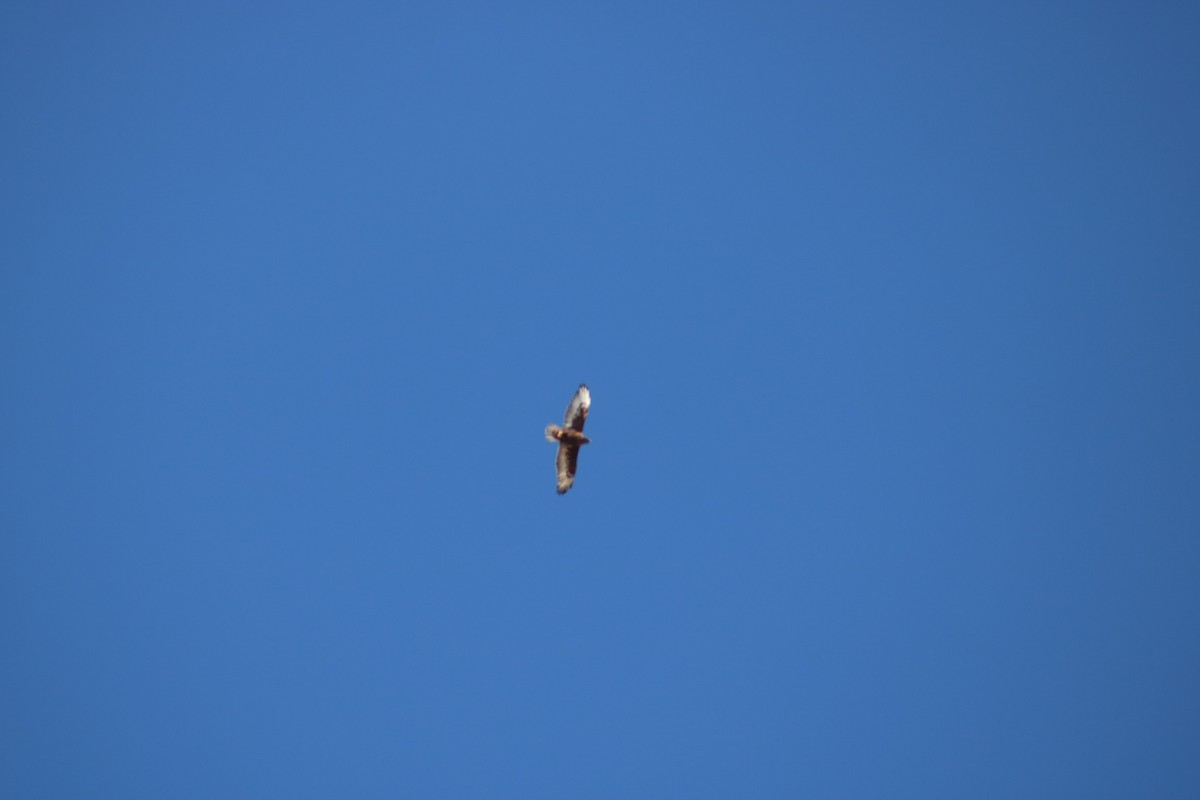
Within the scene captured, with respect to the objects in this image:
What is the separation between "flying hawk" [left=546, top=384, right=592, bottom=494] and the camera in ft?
84.5

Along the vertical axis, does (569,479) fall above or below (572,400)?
below

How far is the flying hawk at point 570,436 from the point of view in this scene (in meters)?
25.8

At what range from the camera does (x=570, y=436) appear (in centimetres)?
2577

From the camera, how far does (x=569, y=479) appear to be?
26.3 metres

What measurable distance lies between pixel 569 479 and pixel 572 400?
228 centimetres

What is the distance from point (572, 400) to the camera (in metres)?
26.8
